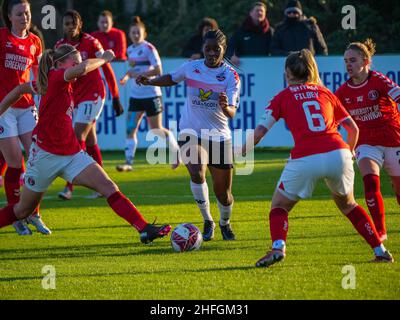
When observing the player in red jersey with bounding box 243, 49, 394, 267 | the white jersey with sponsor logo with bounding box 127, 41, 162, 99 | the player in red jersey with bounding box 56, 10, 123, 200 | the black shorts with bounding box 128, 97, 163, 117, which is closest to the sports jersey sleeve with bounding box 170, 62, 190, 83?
the player in red jersey with bounding box 243, 49, 394, 267

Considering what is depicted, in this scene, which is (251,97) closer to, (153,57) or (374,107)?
(153,57)

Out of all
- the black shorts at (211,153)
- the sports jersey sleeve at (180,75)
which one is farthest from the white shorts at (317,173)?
the sports jersey sleeve at (180,75)

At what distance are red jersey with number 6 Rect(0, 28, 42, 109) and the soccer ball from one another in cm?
281

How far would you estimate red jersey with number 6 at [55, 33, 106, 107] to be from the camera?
12.9 meters

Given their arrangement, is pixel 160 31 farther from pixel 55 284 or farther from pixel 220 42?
pixel 55 284

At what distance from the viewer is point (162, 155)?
19141 mm

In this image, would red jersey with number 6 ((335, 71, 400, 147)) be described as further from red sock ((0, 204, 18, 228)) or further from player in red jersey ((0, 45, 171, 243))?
red sock ((0, 204, 18, 228))

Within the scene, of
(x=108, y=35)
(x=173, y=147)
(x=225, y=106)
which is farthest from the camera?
(x=108, y=35)

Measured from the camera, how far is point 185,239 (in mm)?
9672

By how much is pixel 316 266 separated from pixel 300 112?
1351 millimetres

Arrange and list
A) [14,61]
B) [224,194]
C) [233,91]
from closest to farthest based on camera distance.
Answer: [233,91], [224,194], [14,61]

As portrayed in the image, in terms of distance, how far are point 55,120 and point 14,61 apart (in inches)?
92.1

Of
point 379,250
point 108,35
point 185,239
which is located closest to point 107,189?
point 185,239

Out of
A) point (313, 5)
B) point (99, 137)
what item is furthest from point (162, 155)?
point (313, 5)
